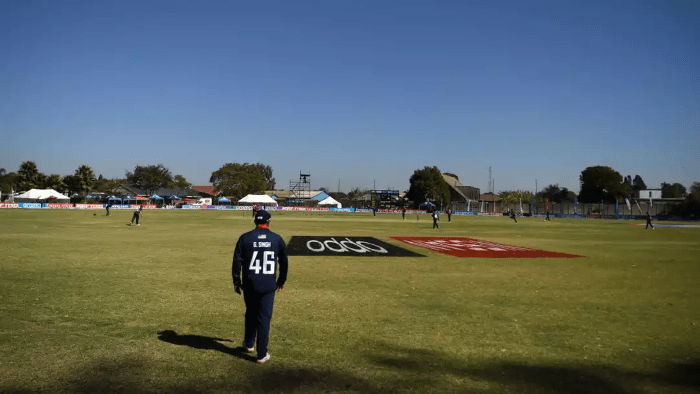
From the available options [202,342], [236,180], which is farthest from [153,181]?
[202,342]

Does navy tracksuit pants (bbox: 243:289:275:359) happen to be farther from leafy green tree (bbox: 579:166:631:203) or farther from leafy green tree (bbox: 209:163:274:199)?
leafy green tree (bbox: 209:163:274:199)

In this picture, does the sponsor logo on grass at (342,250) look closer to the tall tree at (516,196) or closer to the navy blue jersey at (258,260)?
the navy blue jersey at (258,260)

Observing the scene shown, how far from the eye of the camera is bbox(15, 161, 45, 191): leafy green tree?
114m

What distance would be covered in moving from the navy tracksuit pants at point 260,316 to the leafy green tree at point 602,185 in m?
139

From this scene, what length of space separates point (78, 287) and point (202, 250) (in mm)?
8886

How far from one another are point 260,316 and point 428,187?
122634mm

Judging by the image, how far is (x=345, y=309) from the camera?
9508 millimetres

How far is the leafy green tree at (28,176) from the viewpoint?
11394 cm

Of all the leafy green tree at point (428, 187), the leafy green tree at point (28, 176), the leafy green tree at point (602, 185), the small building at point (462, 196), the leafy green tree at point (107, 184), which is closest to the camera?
the leafy green tree at point (28, 176)

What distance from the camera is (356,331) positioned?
7.87 m

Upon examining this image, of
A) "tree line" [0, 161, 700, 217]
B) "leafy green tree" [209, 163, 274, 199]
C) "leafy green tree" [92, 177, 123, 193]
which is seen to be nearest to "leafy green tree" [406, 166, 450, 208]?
"tree line" [0, 161, 700, 217]

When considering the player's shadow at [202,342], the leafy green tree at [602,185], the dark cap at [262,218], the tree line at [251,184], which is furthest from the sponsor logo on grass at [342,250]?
the leafy green tree at [602,185]

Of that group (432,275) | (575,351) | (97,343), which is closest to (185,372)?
(97,343)

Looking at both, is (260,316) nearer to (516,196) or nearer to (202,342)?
(202,342)
